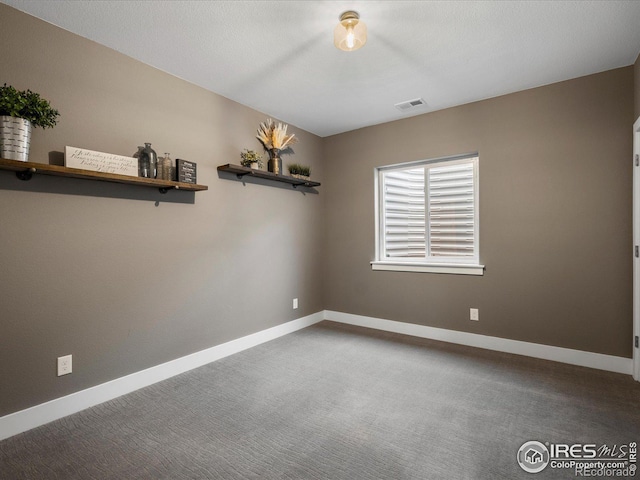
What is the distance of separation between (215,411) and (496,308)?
2766 mm

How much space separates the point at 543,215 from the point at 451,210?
888mm

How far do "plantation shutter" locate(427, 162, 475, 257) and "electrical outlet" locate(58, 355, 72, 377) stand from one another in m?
3.50

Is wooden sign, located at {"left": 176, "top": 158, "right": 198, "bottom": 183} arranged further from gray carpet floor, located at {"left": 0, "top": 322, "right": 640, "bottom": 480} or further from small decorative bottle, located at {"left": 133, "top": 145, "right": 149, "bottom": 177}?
gray carpet floor, located at {"left": 0, "top": 322, "right": 640, "bottom": 480}

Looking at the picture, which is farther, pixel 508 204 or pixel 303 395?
pixel 508 204

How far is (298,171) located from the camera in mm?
4000

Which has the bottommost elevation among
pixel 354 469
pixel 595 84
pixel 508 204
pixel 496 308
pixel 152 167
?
pixel 354 469

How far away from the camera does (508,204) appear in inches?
129

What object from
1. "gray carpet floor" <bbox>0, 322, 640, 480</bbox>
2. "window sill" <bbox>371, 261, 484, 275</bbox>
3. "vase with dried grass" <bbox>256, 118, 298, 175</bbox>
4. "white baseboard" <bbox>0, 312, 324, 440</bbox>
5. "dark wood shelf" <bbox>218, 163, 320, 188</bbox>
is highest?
"vase with dried grass" <bbox>256, 118, 298, 175</bbox>

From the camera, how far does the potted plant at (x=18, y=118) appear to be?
6.07 feet

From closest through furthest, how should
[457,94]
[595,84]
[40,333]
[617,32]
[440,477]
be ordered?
[440,477] < [40,333] < [617,32] < [595,84] < [457,94]

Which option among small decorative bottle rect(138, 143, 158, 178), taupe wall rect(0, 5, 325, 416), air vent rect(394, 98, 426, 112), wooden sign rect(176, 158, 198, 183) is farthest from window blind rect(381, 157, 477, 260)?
small decorative bottle rect(138, 143, 158, 178)

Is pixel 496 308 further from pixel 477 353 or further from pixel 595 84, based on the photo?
pixel 595 84

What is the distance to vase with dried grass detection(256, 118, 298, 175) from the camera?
3629 mm

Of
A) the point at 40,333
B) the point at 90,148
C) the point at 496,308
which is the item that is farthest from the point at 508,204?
the point at 40,333
